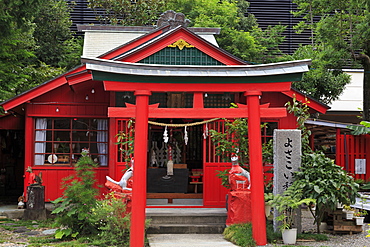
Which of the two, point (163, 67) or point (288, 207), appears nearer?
point (163, 67)

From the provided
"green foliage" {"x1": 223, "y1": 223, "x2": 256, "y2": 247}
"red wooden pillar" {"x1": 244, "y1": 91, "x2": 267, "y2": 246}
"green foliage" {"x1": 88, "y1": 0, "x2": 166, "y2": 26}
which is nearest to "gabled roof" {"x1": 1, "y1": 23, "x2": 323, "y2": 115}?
"red wooden pillar" {"x1": 244, "y1": 91, "x2": 267, "y2": 246}

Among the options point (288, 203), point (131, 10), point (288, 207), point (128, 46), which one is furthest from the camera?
point (131, 10)

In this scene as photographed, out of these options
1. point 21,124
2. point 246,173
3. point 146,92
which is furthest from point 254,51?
point 146,92

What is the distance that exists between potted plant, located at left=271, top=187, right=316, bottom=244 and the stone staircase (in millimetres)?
1786

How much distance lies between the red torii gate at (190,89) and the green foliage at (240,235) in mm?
200

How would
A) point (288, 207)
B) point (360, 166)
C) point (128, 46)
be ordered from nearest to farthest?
point (288, 207), point (128, 46), point (360, 166)

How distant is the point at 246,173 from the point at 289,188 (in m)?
1.25

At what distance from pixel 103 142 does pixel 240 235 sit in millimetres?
6380

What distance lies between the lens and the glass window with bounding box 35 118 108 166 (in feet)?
51.9

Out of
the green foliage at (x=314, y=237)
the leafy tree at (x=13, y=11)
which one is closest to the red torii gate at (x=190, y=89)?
the green foliage at (x=314, y=237)

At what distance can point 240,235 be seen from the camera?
11047mm

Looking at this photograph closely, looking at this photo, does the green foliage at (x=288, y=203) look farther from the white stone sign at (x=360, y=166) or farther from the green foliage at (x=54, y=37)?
the green foliage at (x=54, y=37)

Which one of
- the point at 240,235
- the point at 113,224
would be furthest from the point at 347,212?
the point at 113,224

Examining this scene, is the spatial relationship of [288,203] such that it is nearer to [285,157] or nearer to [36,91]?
[285,157]
